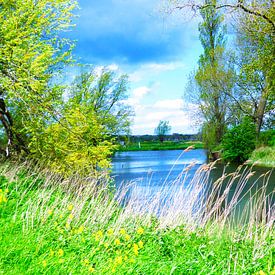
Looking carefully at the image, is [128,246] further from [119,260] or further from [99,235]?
[119,260]

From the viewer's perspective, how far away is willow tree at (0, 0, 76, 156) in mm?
7891

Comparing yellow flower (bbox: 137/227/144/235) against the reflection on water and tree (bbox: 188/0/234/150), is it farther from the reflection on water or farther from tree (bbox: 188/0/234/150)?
tree (bbox: 188/0/234/150)

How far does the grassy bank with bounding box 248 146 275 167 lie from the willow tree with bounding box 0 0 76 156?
16.1 meters

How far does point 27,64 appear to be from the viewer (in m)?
8.30

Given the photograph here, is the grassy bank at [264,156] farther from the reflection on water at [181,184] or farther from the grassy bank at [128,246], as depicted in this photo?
the grassy bank at [128,246]

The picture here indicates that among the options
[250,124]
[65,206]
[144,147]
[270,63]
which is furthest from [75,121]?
[144,147]

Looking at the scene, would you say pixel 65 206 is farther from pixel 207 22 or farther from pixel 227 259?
pixel 207 22

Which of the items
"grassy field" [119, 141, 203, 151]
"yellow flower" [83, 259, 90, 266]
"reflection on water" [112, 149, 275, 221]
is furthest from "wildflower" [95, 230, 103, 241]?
"grassy field" [119, 141, 203, 151]

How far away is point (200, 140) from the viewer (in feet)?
111

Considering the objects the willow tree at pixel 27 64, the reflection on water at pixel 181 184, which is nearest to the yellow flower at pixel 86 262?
the reflection on water at pixel 181 184

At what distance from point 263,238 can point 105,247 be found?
1.75 metres

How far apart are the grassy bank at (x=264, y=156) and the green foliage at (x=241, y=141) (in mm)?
901

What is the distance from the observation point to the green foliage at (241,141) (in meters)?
27.4

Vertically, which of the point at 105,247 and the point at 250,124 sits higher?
the point at 250,124
